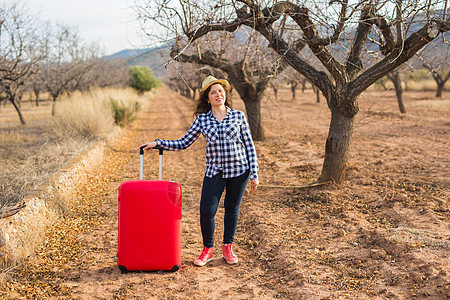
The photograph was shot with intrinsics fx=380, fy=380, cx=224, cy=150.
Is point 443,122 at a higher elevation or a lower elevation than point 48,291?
higher

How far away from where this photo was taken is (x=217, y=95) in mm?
3400

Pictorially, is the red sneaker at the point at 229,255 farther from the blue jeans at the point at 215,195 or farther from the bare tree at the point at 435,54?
the bare tree at the point at 435,54

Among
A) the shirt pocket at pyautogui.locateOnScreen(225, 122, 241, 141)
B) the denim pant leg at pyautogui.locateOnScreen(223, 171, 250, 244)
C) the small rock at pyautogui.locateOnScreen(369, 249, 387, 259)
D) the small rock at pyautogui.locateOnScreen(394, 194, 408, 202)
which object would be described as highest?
the shirt pocket at pyautogui.locateOnScreen(225, 122, 241, 141)

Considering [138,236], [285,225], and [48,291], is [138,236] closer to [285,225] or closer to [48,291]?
[48,291]

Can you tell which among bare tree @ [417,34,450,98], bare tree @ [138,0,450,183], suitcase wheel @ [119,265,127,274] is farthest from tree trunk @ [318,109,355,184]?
suitcase wheel @ [119,265,127,274]

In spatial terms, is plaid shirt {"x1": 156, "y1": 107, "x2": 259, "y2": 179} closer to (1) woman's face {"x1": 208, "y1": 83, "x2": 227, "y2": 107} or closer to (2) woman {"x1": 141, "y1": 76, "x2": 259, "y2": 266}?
(2) woman {"x1": 141, "y1": 76, "x2": 259, "y2": 266}

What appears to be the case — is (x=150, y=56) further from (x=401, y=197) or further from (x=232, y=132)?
(x=401, y=197)

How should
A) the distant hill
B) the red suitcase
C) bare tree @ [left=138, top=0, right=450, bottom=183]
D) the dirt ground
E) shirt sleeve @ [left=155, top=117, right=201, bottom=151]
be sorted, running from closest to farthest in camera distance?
the dirt ground
the red suitcase
shirt sleeve @ [left=155, top=117, right=201, bottom=151]
bare tree @ [left=138, top=0, right=450, bottom=183]
the distant hill

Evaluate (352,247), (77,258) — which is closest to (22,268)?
(77,258)

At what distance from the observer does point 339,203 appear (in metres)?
5.21

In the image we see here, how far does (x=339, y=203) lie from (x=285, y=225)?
1.03 m

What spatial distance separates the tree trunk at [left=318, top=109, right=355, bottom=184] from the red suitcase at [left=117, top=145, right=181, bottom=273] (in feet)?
10.9

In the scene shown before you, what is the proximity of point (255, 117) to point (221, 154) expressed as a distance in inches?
308

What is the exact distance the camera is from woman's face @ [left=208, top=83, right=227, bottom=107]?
3.40 meters
